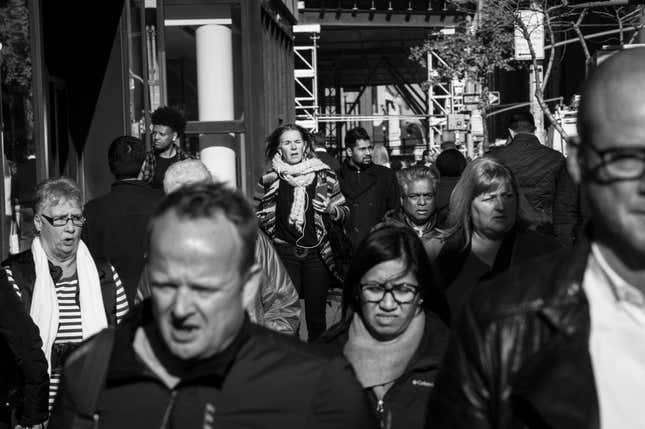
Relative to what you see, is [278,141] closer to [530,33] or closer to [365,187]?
[365,187]

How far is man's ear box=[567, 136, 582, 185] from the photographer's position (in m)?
2.33

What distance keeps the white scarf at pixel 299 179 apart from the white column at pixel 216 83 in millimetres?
7021

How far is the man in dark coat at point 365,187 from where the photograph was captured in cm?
1259

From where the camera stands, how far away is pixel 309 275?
943 centimetres

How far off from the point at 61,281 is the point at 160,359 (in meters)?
3.55

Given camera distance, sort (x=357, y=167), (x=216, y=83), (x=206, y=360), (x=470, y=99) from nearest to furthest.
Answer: (x=206, y=360) < (x=357, y=167) < (x=216, y=83) < (x=470, y=99)

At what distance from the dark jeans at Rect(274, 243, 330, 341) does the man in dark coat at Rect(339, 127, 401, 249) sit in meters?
2.95

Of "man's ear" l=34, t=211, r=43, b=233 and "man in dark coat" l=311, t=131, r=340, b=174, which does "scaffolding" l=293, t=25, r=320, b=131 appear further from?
"man's ear" l=34, t=211, r=43, b=233

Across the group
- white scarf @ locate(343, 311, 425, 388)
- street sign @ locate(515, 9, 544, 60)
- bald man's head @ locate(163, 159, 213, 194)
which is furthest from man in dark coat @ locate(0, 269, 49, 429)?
street sign @ locate(515, 9, 544, 60)

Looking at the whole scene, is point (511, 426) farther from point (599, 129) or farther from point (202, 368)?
point (202, 368)

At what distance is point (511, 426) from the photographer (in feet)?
7.16

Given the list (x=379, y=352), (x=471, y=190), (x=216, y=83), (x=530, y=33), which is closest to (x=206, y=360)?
(x=379, y=352)

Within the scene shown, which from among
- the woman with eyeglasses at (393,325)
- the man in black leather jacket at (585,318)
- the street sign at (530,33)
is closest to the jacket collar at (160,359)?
the man in black leather jacket at (585,318)

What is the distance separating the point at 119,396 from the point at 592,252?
115 centimetres
